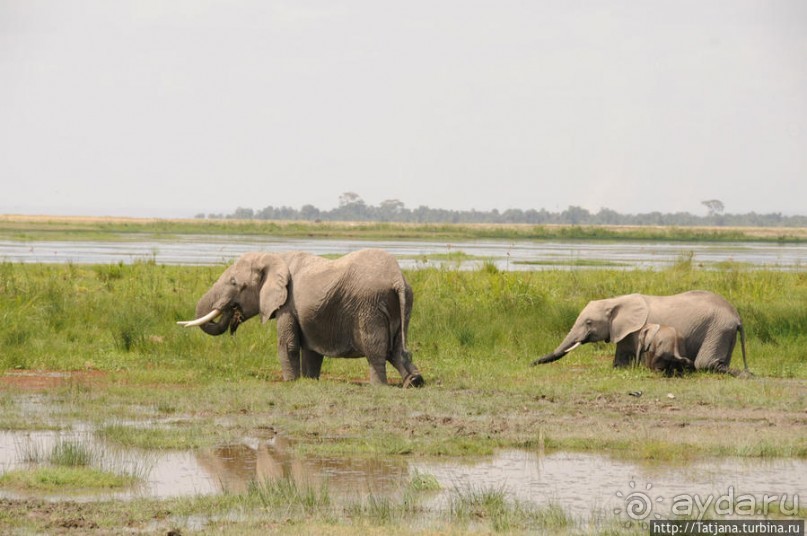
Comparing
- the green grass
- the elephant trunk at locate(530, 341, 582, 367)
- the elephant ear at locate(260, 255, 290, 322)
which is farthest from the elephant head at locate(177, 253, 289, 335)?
the green grass

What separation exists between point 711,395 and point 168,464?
20.3ft

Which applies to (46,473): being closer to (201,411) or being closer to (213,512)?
(213,512)

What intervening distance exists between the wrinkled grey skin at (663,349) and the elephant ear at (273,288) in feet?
15.0

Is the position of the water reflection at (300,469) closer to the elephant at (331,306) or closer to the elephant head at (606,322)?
the elephant at (331,306)

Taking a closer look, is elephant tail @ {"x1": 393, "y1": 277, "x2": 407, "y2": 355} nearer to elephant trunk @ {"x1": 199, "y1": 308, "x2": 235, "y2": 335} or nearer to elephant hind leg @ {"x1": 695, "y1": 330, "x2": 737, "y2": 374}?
elephant trunk @ {"x1": 199, "y1": 308, "x2": 235, "y2": 335}

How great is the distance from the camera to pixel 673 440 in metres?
10.8

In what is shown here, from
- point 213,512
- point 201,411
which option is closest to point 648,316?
point 201,411

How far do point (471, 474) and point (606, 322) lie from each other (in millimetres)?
7013

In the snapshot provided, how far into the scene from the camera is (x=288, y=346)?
14.4 metres

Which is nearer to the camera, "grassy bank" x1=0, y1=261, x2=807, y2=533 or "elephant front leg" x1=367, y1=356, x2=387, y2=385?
"grassy bank" x1=0, y1=261, x2=807, y2=533

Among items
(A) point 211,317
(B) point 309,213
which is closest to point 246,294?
(A) point 211,317

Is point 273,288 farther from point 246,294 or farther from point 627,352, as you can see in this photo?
point 627,352

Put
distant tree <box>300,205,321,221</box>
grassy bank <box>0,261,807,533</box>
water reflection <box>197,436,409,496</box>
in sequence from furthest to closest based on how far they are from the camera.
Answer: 1. distant tree <box>300,205,321,221</box>
2. grassy bank <box>0,261,807,533</box>
3. water reflection <box>197,436,409,496</box>

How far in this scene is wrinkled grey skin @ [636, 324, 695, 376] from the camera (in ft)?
49.9
